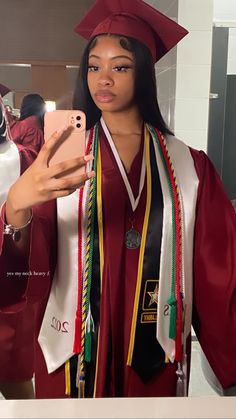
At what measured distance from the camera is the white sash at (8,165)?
0.79m

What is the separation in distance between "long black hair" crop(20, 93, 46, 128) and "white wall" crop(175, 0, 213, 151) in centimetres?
24

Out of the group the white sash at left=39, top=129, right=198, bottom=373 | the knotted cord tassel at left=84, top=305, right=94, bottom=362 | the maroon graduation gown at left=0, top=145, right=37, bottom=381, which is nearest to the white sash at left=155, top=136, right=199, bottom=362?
the white sash at left=39, top=129, right=198, bottom=373

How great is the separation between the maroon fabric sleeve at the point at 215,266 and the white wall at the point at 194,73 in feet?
0.15

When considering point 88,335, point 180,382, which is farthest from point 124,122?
point 180,382

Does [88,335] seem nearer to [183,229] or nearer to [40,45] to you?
[183,229]

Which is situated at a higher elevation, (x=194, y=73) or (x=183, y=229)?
(x=194, y=73)

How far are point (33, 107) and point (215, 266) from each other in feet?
1.38

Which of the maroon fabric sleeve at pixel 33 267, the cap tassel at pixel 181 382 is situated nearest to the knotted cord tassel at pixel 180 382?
the cap tassel at pixel 181 382

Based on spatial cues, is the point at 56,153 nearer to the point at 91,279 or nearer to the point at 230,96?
the point at 91,279

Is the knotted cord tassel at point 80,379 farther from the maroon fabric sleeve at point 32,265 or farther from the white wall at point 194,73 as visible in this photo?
the white wall at point 194,73

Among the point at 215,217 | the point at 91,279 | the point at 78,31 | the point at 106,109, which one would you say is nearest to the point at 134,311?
the point at 91,279

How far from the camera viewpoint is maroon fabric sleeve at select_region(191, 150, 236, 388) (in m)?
0.81

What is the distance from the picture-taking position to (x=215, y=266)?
2.65 feet

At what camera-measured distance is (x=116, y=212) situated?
31.1 inches
